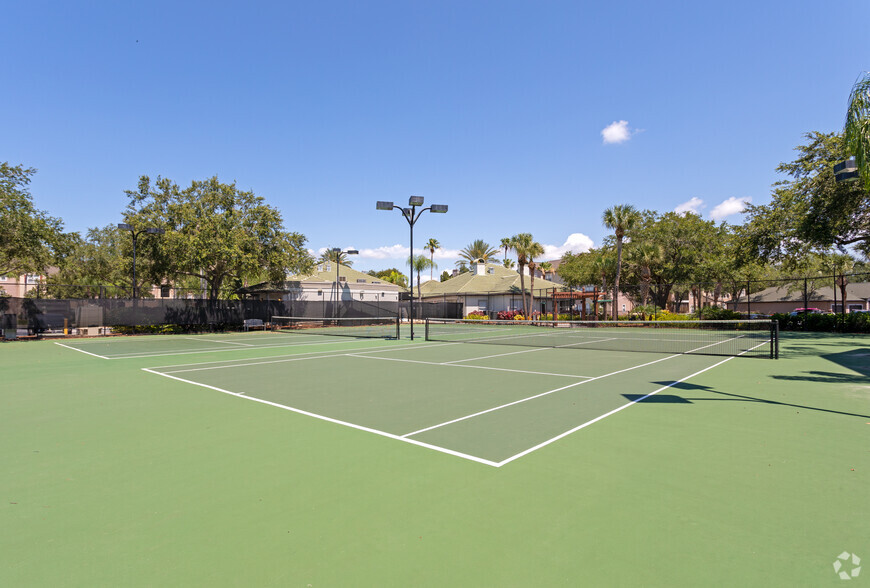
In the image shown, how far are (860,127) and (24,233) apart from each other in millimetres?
33155

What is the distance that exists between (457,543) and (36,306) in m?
32.7

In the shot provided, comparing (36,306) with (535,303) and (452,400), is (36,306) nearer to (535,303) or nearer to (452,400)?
(452,400)

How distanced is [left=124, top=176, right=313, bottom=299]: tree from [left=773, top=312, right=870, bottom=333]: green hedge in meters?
30.8

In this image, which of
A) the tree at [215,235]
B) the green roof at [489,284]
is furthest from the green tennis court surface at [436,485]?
the green roof at [489,284]

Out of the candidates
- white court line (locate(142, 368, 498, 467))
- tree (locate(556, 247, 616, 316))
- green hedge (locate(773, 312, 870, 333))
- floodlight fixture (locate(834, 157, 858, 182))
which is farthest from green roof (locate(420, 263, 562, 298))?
white court line (locate(142, 368, 498, 467))

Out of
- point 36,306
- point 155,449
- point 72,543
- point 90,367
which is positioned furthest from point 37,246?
point 72,543

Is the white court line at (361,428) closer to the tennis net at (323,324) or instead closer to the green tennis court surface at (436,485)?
the green tennis court surface at (436,485)

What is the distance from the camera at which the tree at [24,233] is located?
2389cm

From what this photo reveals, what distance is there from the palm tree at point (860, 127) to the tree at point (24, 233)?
3302 cm

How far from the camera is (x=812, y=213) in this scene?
66.6ft

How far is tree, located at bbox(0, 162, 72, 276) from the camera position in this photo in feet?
78.4

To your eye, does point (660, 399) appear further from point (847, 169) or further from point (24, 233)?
point (24, 233)

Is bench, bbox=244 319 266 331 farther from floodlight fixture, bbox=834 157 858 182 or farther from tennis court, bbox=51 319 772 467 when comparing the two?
floodlight fixture, bbox=834 157 858 182

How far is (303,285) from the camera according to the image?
46500 mm
